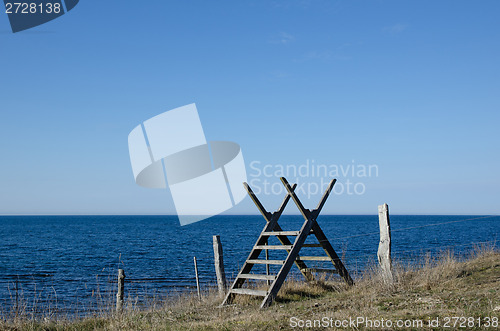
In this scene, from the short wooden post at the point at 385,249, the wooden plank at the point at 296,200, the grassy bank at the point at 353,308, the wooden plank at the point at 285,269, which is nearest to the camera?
the grassy bank at the point at 353,308

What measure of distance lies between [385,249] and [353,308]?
2820 millimetres

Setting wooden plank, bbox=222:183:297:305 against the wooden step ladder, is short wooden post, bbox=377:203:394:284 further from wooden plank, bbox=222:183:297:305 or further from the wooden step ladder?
wooden plank, bbox=222:183:297:305

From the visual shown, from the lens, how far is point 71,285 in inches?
879

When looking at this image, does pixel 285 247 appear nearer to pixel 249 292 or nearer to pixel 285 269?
pixel 285 269

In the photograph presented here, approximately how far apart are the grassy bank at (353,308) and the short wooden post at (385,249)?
240mm

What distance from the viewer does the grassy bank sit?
6.65 m

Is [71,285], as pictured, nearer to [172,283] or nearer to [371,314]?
[172,283]

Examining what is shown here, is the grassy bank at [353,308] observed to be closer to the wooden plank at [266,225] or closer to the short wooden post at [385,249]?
the short wooden post at [385,249]

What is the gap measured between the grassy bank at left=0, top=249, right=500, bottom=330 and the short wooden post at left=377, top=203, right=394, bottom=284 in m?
0.24

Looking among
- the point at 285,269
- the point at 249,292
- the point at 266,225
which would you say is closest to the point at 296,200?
the point at 266,225

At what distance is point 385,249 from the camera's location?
10094 millimetres

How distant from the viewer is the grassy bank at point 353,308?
262 inches

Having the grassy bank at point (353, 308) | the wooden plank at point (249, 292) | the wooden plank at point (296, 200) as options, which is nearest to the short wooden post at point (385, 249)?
the grassy bank at point (353, 308)

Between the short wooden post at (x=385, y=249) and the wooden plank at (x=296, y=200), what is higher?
the wooden plank at (x=296, y=200)
